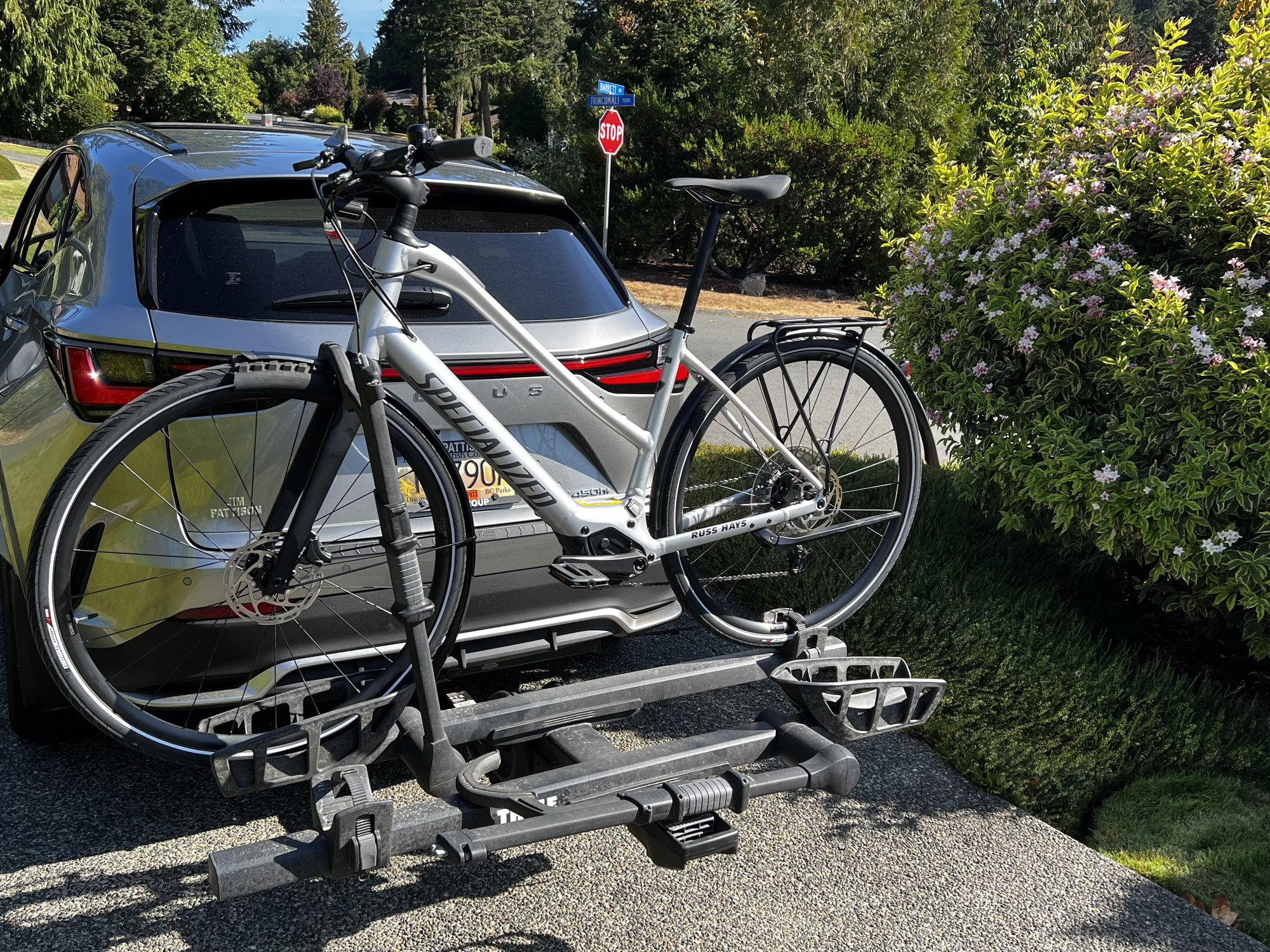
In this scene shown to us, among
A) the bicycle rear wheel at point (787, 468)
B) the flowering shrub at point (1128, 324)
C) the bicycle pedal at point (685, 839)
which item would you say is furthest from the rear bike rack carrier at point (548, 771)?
the flowering shrub at point (1128, 324)

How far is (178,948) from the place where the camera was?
92.8 inches

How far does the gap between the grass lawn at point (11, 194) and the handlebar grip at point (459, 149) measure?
1925cm

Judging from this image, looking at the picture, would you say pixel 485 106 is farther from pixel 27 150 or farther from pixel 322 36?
pixel 322 36

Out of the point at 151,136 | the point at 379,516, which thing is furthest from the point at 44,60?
the point at 379,516

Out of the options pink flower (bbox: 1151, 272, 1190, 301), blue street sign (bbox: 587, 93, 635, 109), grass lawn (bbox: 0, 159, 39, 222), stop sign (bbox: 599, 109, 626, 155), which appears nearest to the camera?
pink flower (bbox: 1151, 272, 1190, 301)

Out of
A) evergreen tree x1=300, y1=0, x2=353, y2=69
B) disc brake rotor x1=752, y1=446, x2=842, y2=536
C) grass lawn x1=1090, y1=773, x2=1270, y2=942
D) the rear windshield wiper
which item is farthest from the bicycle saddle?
evergreen tree x1=300, y1=0, x2=353, y2=69

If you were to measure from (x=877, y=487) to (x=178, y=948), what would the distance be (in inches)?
106

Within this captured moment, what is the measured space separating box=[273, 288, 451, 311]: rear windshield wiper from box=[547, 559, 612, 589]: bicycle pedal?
2.55 ft

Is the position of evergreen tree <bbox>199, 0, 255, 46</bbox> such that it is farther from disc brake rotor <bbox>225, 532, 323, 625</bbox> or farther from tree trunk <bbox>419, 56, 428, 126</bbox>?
disc brake rotor <bbox>225, 532, 323, 625</bbox>

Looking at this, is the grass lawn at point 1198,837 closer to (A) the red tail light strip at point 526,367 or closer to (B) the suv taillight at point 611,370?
(B) the suv taillight at point 611,370

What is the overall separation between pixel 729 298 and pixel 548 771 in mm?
14865

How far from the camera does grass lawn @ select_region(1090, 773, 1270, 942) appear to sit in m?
3.06

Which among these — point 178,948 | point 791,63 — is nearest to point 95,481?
point 178,948

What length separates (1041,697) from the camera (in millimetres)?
3758
